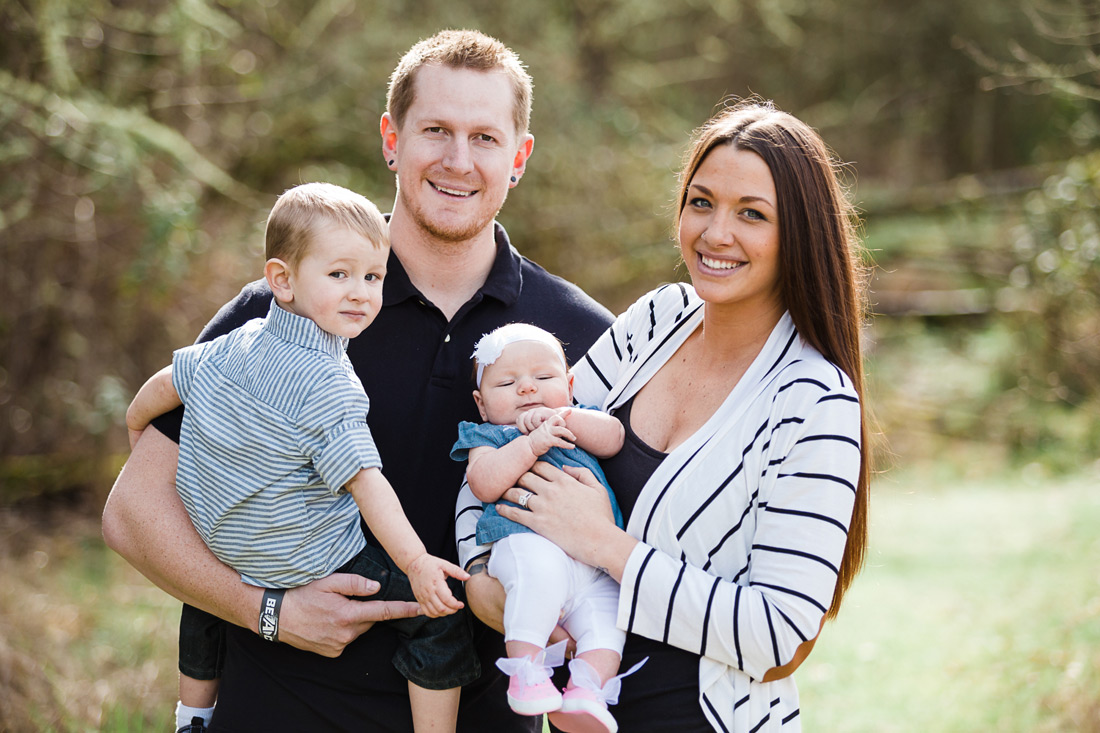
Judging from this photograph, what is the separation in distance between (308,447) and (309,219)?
0.51 metres

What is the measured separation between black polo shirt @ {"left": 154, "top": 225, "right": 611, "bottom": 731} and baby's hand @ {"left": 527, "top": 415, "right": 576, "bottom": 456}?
369 mm

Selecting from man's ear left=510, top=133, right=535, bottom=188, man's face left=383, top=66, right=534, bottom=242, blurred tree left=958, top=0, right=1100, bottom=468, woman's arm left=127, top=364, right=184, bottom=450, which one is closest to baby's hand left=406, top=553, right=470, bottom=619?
woman's arm left=127, top=364, right=184, bottom=450

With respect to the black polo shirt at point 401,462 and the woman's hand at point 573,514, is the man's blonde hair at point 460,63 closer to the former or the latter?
the black polo shirt at point 401,462

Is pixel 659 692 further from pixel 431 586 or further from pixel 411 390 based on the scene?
pixel 411 390

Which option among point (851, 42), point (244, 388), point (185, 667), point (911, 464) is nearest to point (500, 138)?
point (244, 388)

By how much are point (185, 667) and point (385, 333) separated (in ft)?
3.39

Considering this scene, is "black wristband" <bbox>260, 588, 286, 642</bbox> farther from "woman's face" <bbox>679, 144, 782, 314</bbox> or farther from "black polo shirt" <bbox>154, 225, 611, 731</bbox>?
"woman's face" <bbox>679, 144, 782, 314</bbox>

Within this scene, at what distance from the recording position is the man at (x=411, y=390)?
7.71 feet

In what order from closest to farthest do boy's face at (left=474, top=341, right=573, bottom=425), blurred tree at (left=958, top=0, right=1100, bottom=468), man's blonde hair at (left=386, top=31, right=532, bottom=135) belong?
boy's face at (left=474, top=341, right=573, bottom=425) < man's blonde hair at (left=386, top=31, right=532, bottom=135) < blurred tree at (left=958, top=0, right=1100, bottom=468)

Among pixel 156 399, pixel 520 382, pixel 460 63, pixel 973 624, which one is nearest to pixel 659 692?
pixel 520 382

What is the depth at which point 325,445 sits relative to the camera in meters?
2.13

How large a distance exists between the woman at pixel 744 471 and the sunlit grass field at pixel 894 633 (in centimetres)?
254

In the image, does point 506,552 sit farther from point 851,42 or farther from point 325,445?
point 851,42

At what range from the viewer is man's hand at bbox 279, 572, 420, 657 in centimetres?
226
